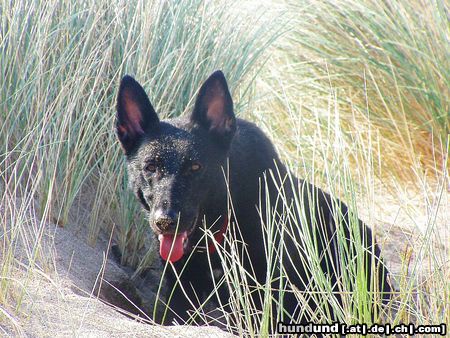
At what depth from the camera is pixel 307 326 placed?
9.60 ft

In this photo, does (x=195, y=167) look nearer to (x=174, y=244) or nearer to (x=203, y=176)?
(x=203, y=176)

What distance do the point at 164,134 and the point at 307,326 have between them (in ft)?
4.00

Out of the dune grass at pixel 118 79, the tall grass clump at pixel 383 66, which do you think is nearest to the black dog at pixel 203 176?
the dune grass at pixel 118 79

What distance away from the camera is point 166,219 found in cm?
→ 331

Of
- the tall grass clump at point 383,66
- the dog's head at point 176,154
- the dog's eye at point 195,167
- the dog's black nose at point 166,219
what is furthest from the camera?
the tall grass clump at point 383,66

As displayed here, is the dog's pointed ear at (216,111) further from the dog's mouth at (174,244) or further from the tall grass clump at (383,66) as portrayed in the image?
the tall grass clump at (383,66)

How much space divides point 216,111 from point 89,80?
1038mm

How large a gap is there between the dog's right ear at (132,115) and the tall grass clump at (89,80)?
361 millimetres

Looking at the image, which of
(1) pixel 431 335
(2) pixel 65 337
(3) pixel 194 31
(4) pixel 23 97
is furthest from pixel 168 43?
(1) pixel 431 335

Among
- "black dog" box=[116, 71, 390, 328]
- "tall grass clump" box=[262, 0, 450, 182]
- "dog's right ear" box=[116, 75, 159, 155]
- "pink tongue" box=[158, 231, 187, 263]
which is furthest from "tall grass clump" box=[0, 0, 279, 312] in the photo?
"tall grass clump" box=[262, 0, 450, 182]

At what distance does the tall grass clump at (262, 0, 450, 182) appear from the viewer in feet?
18.7

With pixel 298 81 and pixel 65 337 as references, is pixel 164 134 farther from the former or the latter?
pixel 298 81

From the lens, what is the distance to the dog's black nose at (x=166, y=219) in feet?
10.9

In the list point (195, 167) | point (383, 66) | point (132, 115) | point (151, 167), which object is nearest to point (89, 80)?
point (132, 115)
